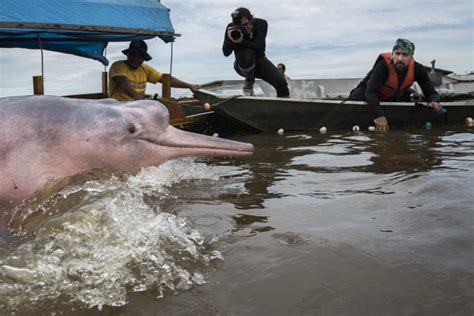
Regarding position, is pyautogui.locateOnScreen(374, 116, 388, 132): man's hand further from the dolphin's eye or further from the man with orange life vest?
the dolphin's eye

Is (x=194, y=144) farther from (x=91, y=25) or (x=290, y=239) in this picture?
(x=91, y=25)

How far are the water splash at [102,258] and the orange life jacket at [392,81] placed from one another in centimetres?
663

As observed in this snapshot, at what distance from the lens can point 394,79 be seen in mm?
8984

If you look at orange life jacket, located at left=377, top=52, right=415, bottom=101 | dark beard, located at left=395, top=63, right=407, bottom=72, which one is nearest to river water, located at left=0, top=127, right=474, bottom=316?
dark beard, located at left=395, top=63, right=407, bottom=72

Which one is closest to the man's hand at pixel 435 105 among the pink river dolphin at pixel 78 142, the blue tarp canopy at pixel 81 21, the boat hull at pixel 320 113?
the boat hull at pixel 320 113

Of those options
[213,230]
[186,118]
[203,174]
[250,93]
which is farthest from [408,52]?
[213,230]

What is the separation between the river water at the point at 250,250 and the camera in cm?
205

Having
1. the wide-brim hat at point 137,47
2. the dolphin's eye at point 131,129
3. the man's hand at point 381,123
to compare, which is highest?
the wide-brim hat at point 137,47

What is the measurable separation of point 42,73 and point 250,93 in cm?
386

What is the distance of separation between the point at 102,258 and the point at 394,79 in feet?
25.0

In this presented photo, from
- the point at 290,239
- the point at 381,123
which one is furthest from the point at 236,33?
the point at 290,239

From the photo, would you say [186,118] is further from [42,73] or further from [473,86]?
[473,86]

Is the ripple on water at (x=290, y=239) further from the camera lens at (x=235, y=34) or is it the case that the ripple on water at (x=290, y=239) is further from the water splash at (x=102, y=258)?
the camera lens at (x=235, y=34)

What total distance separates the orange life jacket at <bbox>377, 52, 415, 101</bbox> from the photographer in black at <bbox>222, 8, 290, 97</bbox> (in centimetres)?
188
